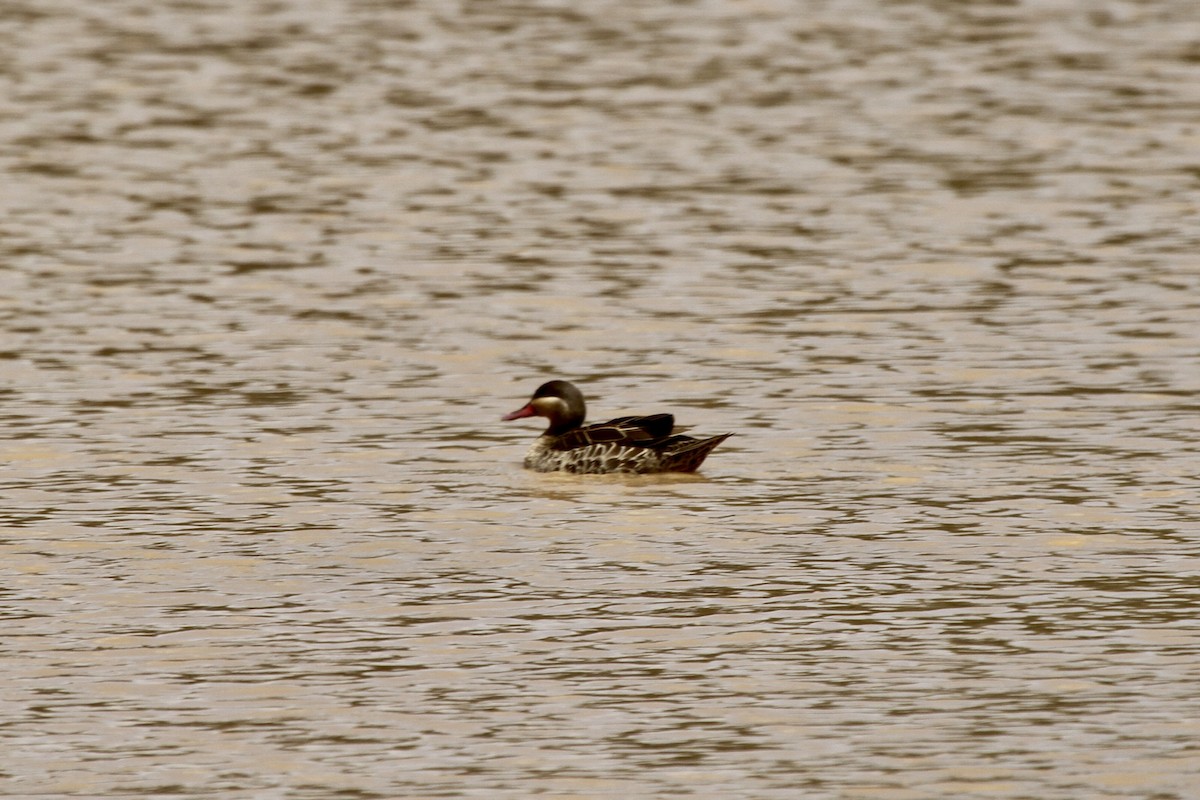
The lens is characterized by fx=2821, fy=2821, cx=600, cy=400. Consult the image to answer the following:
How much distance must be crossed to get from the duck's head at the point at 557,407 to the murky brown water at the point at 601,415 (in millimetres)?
453

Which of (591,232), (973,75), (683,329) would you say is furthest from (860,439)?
(973,75)

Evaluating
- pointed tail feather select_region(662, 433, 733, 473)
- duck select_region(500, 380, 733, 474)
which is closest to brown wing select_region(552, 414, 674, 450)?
duck select_region(500, 380, 733, 474)

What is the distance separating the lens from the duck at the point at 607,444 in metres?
17.3

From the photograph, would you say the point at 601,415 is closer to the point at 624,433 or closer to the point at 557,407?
the point at 557,407

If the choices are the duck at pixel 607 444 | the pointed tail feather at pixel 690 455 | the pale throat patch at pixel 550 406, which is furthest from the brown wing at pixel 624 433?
the pale throat patch at pixel 550 406

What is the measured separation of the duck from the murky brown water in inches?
8.5

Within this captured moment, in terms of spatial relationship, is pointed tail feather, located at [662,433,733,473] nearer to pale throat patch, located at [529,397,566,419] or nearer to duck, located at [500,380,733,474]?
duck, located at [500,380,733,474]

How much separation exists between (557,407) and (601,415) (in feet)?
4.41

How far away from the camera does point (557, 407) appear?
18109mm

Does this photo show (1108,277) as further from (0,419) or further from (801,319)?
(0,419)

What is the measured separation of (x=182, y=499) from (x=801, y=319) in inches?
292

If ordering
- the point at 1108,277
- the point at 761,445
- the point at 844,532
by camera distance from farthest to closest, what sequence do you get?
the point at 1108,277 < the point at 761,445 < the point at 844,532

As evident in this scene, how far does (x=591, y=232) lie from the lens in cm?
2673

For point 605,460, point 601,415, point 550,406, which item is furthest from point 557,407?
point 601,415
